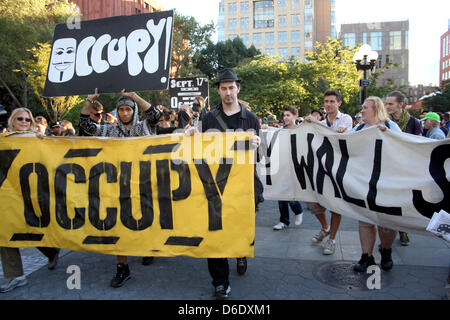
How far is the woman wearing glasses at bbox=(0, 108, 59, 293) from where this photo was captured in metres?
3.77

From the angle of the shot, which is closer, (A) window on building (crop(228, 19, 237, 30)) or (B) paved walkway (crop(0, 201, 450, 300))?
(B) paved walkway (crop(0, 201, 450, 300))

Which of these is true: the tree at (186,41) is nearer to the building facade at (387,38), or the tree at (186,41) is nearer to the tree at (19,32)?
the tree at (19,32)

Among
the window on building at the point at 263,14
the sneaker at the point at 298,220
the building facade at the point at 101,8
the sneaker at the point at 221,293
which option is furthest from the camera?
the window on building at the point at 263,14

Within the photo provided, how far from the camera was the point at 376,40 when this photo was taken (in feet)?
337

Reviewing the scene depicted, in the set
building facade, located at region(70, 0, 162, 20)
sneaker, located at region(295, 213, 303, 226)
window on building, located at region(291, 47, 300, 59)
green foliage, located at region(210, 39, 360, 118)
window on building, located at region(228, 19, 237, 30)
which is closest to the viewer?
sneaker, located at region(295, 213, 303, 226)

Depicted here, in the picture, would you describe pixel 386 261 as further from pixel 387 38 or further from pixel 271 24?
pixel 387 38

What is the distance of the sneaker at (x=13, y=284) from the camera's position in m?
3.68

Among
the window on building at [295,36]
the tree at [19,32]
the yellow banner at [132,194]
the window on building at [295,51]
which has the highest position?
A: the window on building at [295,36]

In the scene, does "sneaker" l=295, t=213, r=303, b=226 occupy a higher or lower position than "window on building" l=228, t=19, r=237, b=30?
lower

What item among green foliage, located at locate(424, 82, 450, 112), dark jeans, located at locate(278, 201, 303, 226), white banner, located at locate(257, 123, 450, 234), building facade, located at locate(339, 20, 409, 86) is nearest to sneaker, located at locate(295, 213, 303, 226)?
dark jeans, located at locate(278, 201, 303, 226)

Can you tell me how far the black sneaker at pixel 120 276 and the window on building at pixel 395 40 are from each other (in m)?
115

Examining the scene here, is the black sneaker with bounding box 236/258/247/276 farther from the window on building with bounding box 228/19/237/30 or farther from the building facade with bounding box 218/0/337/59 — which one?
the window on building with bounding box 228/19/237/30

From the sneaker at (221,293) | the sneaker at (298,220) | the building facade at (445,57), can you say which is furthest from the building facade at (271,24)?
the sneaker at (221,293)

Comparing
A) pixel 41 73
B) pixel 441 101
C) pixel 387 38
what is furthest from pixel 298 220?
pixel 387 38
